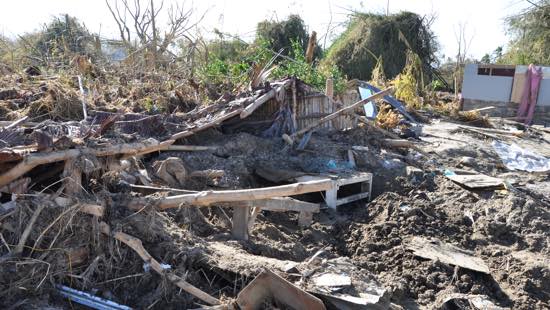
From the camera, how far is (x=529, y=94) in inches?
603

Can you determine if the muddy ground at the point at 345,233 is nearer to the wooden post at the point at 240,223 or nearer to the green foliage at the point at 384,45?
the wooden post at the point at 240,223

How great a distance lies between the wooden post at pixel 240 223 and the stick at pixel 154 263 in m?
1.09

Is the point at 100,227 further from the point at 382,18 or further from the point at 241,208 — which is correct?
the point at 382,18

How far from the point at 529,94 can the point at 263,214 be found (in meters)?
12.4

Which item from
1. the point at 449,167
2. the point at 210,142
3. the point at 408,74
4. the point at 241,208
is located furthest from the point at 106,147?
the point at 408,74

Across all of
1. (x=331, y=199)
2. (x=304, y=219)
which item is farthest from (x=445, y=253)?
(x=331, y=199)

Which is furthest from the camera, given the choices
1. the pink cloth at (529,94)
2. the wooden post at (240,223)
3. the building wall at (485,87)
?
the building wall at (485,87)

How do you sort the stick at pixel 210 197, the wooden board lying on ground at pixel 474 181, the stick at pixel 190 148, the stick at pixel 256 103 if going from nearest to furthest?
1. the stick at pixel 210 197
2. the stick at pixel 190 148
3. the wooden board lying on ground at pixel 474 181
4. the stick at pixel 256 103

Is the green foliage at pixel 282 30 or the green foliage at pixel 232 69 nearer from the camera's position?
the green foliage at pixel 232 69

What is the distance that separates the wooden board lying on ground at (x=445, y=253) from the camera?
513cm

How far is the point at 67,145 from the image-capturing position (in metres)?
3.71

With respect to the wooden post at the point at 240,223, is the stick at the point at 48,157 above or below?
above

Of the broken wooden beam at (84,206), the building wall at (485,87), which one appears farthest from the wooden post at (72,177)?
the building wall at (485,87)

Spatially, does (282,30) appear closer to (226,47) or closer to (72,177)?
(226,47)
